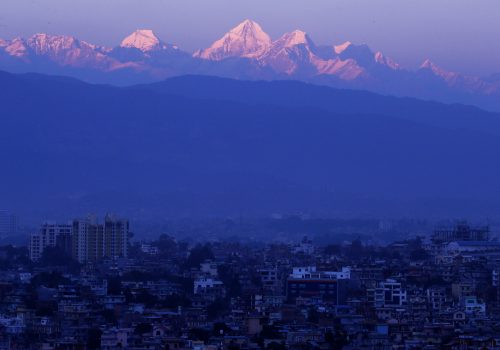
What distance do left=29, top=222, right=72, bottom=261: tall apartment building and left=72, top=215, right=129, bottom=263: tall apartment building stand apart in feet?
1.12

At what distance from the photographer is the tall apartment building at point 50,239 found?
7225cm

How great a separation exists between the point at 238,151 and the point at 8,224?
51.7 meters

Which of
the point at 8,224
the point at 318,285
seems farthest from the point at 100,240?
the point at 8,224

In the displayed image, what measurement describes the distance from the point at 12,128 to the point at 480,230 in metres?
81.0

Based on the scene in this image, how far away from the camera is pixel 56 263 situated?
68.0 metres

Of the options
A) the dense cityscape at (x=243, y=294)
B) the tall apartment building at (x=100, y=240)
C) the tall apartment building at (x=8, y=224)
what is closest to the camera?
the dense cityscape at (x=243, y=294)

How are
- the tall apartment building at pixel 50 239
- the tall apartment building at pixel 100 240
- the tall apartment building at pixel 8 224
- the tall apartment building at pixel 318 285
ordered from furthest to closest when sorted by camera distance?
the tall apartment building at pixel 8 224 → the tall apartment building at pixel 50 239 → the tall apartment building at pixel 100 240 → the tall apartment building at pixel 318 285

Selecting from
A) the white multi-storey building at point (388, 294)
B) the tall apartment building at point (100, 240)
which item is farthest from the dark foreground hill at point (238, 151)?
the white multi-storey building at point (388, 294)

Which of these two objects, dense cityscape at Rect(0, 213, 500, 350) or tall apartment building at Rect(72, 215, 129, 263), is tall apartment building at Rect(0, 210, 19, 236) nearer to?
dense cityscape at Rect(0, 213, 500, 350)

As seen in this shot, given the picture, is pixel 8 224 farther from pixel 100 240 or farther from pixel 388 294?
pixel 388 294

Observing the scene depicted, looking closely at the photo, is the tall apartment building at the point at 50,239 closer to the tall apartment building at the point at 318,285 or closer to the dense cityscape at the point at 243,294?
the dense cityscape at the point at 243,294

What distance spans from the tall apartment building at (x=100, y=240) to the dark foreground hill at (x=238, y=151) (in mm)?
50372

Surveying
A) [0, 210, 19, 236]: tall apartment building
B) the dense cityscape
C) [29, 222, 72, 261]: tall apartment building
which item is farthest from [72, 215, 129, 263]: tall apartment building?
[0, 210, 19, 236]: tall apartment building

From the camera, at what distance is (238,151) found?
506 ft
